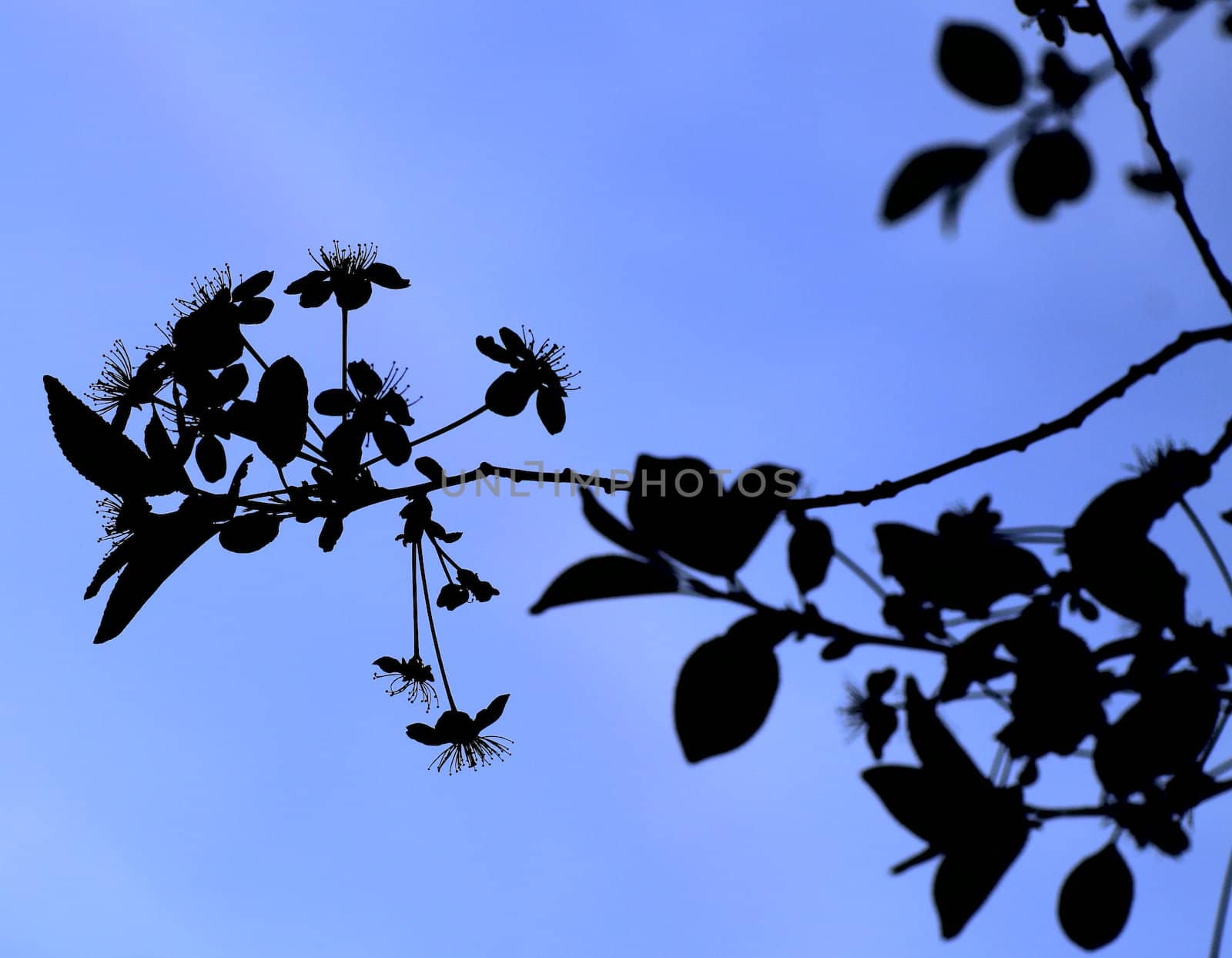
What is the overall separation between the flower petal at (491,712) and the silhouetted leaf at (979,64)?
68.0 inches

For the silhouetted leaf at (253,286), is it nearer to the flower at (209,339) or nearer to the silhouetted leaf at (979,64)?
the flower at (209,339)

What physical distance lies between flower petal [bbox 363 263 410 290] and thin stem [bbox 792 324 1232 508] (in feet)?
4.42

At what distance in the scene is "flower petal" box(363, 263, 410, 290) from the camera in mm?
2072

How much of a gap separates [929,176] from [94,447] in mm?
1379

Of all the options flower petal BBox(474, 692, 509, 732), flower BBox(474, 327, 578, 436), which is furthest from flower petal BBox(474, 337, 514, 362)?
flower petal BBox(474, 692, 509, 732)

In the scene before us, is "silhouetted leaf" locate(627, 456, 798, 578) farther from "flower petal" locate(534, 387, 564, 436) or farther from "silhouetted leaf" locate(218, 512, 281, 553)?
"flower petal" locate(534, 387, 564, 436)

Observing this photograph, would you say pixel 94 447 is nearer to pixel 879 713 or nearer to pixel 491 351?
pixel 491 351

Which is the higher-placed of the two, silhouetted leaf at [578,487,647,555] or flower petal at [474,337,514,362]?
flower petal at [474,337,514,362]

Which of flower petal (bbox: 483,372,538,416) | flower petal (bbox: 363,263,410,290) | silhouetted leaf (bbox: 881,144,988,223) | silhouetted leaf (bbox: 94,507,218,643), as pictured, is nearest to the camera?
silhouetted leaf (bbox: 881,144,988,223)

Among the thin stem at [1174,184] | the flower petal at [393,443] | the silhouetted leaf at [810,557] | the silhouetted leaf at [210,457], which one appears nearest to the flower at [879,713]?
the silhouetted leaf at [810,557]

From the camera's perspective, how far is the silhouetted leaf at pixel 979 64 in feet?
2.50

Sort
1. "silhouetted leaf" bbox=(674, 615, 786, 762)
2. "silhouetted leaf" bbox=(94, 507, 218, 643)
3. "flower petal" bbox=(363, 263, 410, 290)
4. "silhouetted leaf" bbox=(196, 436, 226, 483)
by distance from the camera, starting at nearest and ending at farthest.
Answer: "silhouetted leaf" bbox=(674, 615, 786, 762) < "silhouetted leaf" bbox=(94, 507, 218, 643) < "silhouetted leaf" bbox=(196, 436, 226, 483) < "flower petal" bbox=(363, 263, 410, 290)

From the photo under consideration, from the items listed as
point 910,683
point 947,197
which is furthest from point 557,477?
point 947,197

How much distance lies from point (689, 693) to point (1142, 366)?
1.79 ft
